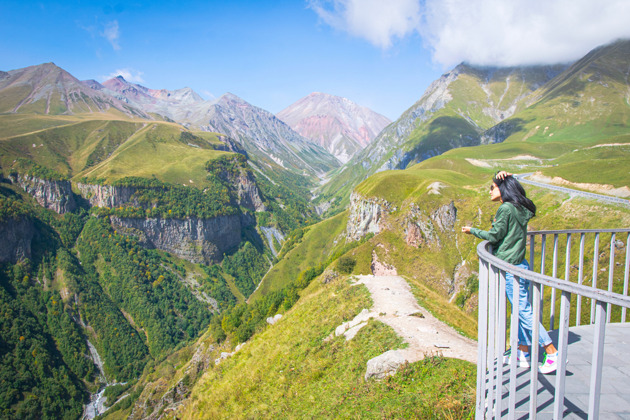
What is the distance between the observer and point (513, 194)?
21.5ft

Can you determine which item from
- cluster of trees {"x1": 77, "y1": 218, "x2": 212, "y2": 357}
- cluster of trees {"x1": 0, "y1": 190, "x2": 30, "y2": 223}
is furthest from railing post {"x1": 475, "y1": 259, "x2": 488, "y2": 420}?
cluster of trees {"x1": 0, "y1": 190, "x2": 30, "y2": 223}

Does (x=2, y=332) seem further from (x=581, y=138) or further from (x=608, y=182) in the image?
(x=581, y=138)

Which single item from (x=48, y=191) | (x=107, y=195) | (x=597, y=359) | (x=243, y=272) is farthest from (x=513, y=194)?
(x=48, y=191)

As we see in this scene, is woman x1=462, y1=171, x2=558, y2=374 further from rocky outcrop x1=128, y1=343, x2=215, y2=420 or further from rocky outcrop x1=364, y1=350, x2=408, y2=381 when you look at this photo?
rocky outcrop x1=128, y1=343, x2=215, y2=420

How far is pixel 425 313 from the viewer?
56.0ft

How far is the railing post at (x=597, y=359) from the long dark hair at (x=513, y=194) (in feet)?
12.0

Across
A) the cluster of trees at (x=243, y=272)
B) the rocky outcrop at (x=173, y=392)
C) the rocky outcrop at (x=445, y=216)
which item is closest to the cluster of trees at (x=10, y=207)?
the cluster of trees at (x=243, y=272)

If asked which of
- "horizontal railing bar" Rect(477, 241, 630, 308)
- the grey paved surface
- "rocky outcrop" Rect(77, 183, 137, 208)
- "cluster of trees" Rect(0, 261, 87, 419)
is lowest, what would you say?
"cluster of trees" Rect(0, 261, 87, 419)

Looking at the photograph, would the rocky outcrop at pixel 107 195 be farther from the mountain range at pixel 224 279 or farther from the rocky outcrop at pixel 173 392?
the rocky outcrop at pixel 173 392

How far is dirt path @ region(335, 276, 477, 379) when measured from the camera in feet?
37.1

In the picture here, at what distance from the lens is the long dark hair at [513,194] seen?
648 cm

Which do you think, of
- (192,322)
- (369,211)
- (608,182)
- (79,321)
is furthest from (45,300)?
(608,182)

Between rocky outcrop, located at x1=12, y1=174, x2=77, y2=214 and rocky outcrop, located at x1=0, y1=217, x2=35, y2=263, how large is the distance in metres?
22.8

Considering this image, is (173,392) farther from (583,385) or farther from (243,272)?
(243,272)
